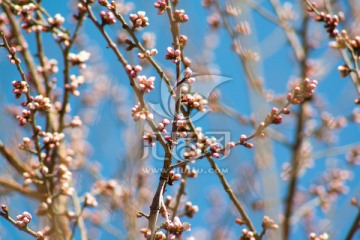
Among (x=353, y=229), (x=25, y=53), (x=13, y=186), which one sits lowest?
(x=13, y=186)

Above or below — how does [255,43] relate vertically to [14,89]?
above

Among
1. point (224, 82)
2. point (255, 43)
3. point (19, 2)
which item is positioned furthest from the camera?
point (255, 43)

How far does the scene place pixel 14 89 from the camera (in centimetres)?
314

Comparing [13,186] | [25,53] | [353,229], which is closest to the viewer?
[353,229]

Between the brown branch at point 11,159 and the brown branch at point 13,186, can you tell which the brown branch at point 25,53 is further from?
the brown branch at point 13,186

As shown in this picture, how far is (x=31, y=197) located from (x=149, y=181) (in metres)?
1.59

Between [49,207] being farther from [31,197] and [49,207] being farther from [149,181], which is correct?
[149,181]

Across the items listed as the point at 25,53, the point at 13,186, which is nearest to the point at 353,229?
the point at 13,186

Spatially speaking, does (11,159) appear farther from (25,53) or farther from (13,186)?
(25,53)

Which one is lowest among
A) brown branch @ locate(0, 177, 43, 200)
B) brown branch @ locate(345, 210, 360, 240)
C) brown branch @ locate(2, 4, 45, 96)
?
brown branch @ locate(0, 177, 43, 200)

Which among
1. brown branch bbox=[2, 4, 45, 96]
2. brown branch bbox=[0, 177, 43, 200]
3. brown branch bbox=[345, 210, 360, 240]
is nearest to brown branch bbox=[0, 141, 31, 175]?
brown branch bbox=[0, 177, 43, 200]

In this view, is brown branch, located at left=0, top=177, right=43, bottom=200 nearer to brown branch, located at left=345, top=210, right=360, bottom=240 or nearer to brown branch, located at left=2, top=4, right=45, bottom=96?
brown branch, located at left=2, top=4, right=45, bottom=96

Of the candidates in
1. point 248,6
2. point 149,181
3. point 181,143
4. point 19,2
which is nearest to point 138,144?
point 181,143

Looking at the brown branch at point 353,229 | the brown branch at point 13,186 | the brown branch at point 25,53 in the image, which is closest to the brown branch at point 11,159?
the brown branch at point 13,186
